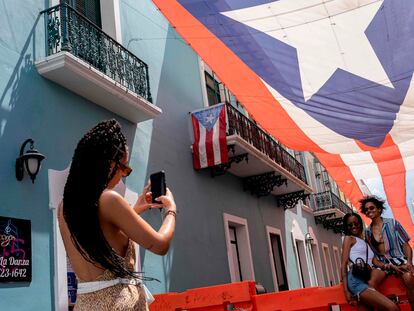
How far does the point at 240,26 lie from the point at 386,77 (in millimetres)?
1907

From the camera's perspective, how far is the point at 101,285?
2.12 meters

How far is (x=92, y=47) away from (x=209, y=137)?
402 cm

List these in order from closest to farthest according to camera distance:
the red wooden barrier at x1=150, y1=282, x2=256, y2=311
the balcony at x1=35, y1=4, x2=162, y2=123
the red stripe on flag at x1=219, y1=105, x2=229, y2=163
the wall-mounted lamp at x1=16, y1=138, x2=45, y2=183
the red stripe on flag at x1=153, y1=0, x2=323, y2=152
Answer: the red wooden barrier at x1=150, y1=282, x2=256, y2=311 → the wall-mounted lamp at x1=16, y1=138, x2=45, y2=183 → the red stripe on flag at x1=153, y1=0, x2=323, y2=152 → the balcony at x1=35, y1=4, x2=162, y2=123 → the red stripe on flag at x1=219, y1=105, x2=229, y2=163

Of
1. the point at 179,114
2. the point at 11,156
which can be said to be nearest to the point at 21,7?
the point at 11,156

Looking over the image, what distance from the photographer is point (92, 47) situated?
8.20m

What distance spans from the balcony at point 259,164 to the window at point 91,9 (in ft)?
13.2

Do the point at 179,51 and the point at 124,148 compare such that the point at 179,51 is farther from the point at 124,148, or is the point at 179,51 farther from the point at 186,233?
the point at 124,148

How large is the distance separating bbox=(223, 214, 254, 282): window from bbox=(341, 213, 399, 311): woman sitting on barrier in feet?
23.6

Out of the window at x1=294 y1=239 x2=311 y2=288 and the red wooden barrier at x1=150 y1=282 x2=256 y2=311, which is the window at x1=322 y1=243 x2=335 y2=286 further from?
the red wooden barrier at x1=150 y1=282 x2=256 y2=311

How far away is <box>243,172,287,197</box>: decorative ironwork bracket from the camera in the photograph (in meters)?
14.6

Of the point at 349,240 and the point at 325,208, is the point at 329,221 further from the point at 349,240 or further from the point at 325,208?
the point at 349,240

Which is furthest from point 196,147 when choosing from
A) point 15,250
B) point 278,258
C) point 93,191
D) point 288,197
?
point 93,191

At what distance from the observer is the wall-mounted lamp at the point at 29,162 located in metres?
6.52

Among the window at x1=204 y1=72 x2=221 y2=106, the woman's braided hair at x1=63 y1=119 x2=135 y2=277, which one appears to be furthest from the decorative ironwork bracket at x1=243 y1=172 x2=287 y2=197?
the woman's braided hair at x1=63 y1=119 x2=135 y2=277
